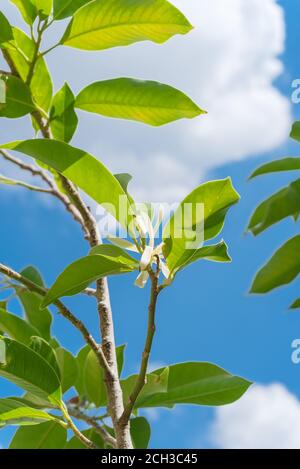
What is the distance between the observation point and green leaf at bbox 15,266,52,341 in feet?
5.49

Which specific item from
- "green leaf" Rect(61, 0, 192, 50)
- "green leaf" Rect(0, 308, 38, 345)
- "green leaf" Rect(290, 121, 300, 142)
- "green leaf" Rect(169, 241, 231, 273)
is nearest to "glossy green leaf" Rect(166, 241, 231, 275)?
"green leaf" Rect(169, 241, 231, 273)

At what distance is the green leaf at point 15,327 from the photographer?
4.95 ft

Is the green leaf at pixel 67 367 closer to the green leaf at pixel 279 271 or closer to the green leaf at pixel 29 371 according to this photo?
the green leaf at pixel 29 371

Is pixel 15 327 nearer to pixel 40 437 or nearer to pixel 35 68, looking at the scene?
pixel 40 437

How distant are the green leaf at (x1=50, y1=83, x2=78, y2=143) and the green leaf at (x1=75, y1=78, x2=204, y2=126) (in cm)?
2

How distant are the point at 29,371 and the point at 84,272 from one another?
0.88 feet

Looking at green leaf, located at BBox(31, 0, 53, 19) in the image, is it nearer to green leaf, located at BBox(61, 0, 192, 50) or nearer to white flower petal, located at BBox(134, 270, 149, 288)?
green leaf, located at BBox(61, 0, 192, 50)

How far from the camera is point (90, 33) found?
1.33 m

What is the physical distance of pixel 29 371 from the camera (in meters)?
1.21

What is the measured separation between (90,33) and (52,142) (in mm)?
370

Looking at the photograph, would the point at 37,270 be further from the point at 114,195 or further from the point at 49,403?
the point at 114,195

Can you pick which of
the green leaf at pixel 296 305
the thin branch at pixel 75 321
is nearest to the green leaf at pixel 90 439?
the thin branch at pixel 75 321

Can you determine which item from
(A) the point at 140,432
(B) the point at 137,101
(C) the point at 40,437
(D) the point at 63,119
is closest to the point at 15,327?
(C) the point at 40,437

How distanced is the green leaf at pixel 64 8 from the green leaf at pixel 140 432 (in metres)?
0.94
